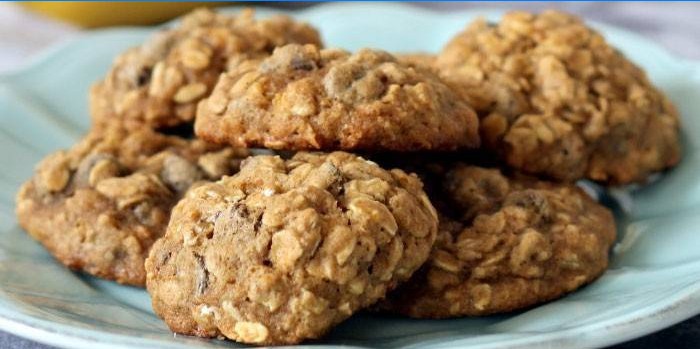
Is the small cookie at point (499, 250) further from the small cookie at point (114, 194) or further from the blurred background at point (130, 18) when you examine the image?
the blurred background at point (130, 18)

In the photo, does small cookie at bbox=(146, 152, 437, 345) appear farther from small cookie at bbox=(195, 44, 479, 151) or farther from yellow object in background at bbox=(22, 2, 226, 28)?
yellow object in background at bbox=(22, 2, 226, 28)

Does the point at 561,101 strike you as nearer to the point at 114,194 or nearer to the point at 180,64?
the point at 180,64

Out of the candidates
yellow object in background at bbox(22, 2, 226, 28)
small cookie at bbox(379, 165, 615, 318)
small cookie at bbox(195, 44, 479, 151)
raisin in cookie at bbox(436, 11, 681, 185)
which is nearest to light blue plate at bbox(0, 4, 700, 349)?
small cookie at bbox(379, 165, 615, 318)

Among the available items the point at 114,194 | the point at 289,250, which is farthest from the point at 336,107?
the point at 114,194

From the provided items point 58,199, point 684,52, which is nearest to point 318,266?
point 58,199

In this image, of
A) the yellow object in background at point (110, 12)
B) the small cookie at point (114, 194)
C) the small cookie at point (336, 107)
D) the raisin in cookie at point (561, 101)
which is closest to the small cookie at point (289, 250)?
the small cookie at point (336, 107)

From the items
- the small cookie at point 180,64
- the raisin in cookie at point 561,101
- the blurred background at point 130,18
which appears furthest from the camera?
the blurred background at point 130,18

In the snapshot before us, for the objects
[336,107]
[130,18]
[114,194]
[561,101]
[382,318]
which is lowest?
[130,18]
